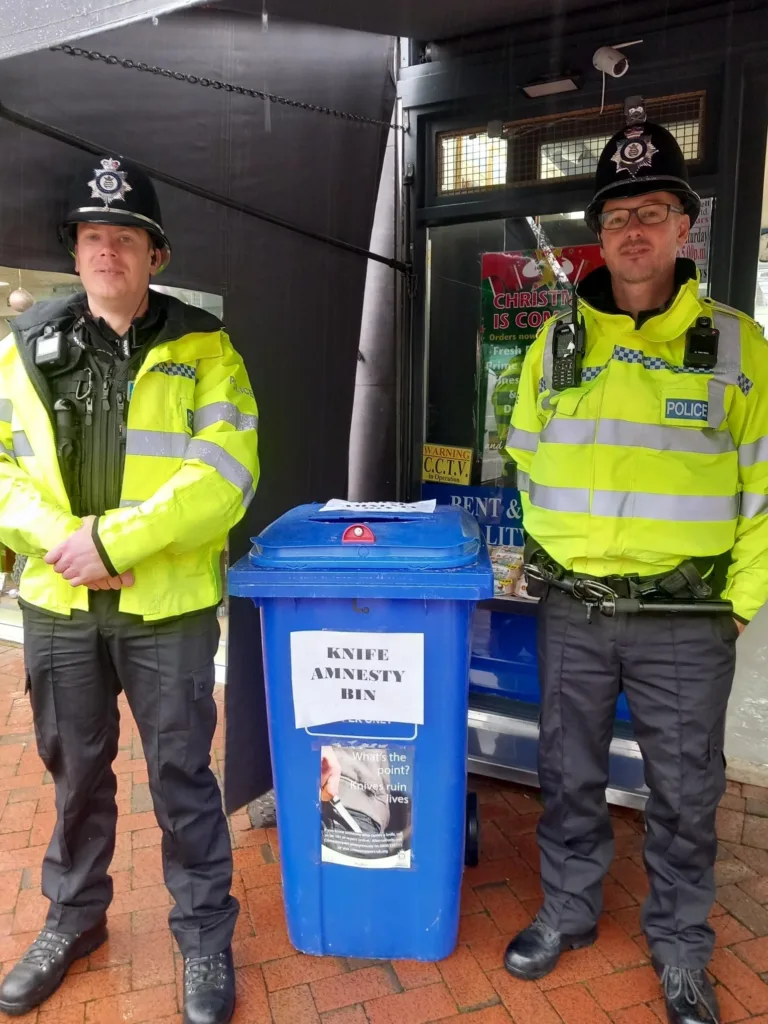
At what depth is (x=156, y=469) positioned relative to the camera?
196 centimetres

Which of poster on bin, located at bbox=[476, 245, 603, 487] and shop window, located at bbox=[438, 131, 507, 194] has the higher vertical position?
shop window, located at bbox=[438, 131, 507, 194]

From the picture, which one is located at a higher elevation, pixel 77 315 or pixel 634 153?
pixel 634 153

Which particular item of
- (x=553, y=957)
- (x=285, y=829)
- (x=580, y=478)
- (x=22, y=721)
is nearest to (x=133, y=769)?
(x=22, y=721)

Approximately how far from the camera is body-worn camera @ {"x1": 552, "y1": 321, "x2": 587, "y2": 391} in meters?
2.07

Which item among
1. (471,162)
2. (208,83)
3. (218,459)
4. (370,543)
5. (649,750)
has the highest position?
(471,162)

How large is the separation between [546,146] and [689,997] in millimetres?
3000

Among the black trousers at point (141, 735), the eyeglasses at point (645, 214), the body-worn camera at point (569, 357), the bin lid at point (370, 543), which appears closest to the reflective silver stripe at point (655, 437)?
the body-worn camera at point (569, 357)

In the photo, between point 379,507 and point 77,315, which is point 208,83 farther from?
point 379,507

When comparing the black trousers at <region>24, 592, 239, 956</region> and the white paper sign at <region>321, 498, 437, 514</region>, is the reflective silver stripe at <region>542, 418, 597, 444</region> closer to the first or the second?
the white paper sign at <region>321, 498, 437, 514</region>

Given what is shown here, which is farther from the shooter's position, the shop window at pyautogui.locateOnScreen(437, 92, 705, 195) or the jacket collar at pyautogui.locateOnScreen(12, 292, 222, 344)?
the shop window at pyautogui.locateOnScreen(437, 92, 705, 195)

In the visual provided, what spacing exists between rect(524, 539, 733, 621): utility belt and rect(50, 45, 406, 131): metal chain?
1.78 metres

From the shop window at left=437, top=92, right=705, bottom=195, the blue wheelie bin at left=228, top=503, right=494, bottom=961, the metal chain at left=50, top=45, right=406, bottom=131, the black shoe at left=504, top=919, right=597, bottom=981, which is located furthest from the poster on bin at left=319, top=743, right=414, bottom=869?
the shop window at left=437, top=92, right=705, bottom=195

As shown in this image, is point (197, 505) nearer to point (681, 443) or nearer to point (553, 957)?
point (681, 443)

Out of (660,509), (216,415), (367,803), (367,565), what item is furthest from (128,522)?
(660,509)
